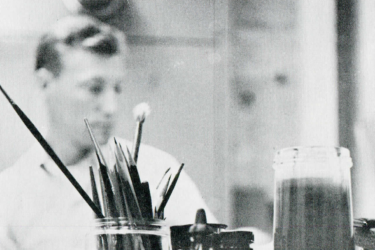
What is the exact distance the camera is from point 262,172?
65 centimetres

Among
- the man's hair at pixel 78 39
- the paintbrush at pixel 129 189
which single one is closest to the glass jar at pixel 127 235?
the paintbrush at pixel 129 189

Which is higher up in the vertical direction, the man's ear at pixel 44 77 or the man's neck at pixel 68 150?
the man's ear at pixel 44 77

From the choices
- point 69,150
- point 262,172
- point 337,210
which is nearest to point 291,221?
point 337,210

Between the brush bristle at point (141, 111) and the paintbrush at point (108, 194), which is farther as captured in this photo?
the brush bristle at point (141, 111)

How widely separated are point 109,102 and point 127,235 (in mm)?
209

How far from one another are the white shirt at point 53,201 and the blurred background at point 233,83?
0.02 metres

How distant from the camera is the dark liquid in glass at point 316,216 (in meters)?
0.48

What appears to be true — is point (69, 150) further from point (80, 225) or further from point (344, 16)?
point (344, 16)

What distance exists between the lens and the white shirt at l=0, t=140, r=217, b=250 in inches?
24.6

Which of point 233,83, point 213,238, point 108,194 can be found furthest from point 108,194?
point 233,83

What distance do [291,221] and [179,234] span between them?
11 cm

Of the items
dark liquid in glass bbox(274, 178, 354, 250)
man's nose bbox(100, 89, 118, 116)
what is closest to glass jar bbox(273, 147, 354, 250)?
dark liquid in glass bbox(274, 178, 354, 250)

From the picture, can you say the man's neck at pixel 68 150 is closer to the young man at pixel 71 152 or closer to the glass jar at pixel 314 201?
the young man at pixel 71 152

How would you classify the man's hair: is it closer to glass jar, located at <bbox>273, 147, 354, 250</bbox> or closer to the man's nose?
the man's nose
